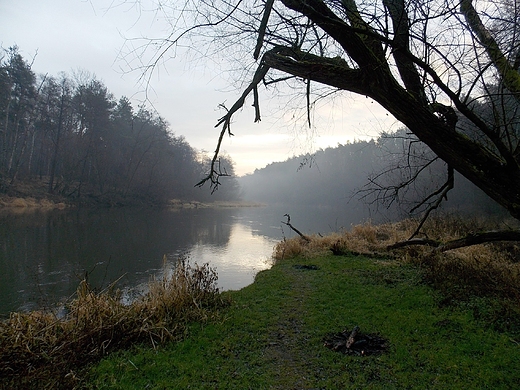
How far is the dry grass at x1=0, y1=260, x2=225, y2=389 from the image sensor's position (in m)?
3.03

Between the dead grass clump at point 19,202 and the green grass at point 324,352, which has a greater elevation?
the green grass at point 324,352

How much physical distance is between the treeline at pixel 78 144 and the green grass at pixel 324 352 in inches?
1261

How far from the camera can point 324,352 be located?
11.3 ft

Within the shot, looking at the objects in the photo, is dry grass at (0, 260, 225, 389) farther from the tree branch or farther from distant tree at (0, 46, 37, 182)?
distant tree at (0, 46, 37, 182)

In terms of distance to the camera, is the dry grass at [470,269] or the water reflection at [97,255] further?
the water reflection at [97,255]

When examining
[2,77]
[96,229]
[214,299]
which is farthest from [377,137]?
[2,77]

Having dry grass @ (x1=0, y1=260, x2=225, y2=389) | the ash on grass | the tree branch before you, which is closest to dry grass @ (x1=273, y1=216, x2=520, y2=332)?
the ash on grass

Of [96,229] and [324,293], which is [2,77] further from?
[324,293]

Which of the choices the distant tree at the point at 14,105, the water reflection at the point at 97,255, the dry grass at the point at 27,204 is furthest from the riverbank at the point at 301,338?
the distant tree at the point at 14,105

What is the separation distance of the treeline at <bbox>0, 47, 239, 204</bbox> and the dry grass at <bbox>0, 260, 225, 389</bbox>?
102 ft

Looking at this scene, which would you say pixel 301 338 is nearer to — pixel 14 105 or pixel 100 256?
pixel 100 256

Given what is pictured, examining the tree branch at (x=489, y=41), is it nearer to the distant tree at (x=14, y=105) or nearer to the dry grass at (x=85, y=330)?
the dry grass at (x=85, y=330)

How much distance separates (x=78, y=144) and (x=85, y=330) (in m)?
40.6

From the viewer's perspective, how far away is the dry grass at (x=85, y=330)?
9.94ft
